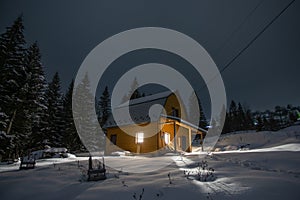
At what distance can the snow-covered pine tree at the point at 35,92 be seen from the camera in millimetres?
18844

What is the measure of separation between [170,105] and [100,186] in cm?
1789

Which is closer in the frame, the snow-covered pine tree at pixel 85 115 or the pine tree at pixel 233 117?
the snow-covered pine tree at pixel 85 115

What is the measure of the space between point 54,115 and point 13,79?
11.5 meters

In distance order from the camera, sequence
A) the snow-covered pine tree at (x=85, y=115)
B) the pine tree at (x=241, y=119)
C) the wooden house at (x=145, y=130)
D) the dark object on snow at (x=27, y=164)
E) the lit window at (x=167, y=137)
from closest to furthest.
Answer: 1. the dark object on snow at (x=27, y=164)
2. the wooden house at (x=145, y=130)
3. the lit window at (x=167, y=137)
4. the snow-covered pine tree at (x=85, y=115)
5. the pine tree at (x=241, y=119)

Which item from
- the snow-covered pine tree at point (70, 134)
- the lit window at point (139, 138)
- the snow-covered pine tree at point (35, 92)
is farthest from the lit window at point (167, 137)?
the snow-covered pine tree at point (70, 134)

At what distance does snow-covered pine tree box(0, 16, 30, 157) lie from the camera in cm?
1625

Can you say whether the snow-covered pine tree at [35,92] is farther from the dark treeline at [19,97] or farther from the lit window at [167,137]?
the lit window at [167,137]

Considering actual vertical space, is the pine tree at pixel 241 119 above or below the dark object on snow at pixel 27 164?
above

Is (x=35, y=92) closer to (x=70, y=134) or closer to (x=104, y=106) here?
(x=70, y=134)

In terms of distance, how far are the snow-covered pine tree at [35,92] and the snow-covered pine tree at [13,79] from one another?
98cm

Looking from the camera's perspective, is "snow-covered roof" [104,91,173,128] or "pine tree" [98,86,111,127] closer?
"snow-covered roof" [104,91,173,128]

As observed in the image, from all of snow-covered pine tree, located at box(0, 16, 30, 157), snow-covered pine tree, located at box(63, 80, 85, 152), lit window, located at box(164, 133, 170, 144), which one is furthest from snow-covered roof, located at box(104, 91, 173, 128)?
snow-covered pine tree, located at box(63, 80, 85, 152)

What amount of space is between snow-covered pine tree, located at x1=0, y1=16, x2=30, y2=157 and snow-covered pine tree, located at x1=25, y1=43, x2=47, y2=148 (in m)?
0.98

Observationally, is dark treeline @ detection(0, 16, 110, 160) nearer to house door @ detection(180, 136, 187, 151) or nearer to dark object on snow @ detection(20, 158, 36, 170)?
dark object on snow @ detection(20, 158, 36, 170)
